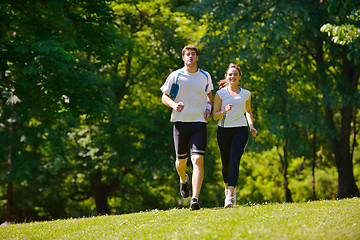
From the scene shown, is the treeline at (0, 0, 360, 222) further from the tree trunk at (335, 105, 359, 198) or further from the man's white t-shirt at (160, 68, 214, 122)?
the man's white t-shirt at (160, 68, 214, 122)

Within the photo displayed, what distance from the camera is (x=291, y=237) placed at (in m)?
4.82

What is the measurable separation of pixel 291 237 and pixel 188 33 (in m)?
18.2

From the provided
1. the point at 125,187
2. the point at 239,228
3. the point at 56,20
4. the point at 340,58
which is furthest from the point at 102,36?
the point at 125,187

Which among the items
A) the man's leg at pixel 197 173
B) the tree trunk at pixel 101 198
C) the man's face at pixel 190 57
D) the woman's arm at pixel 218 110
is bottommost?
the tree trunk at pixel 101 198

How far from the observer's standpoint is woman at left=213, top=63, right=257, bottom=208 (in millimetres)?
7789

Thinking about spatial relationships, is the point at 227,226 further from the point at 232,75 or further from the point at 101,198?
the point at 101,198

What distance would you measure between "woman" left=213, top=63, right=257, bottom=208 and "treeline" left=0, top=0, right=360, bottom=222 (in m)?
3.42

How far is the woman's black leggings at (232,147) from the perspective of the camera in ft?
25.6

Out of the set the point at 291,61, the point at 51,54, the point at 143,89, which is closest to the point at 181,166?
the point at 51,54

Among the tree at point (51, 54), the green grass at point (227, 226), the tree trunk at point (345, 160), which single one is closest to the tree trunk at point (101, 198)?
the tree trunk at point (345, 160)

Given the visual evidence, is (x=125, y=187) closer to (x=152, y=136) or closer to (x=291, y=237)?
(x=152, y=136)

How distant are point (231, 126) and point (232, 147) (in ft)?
1.18

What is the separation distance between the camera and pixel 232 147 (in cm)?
790

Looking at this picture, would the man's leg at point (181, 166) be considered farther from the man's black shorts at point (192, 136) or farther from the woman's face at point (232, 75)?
the woman's face at point (232, 75)
